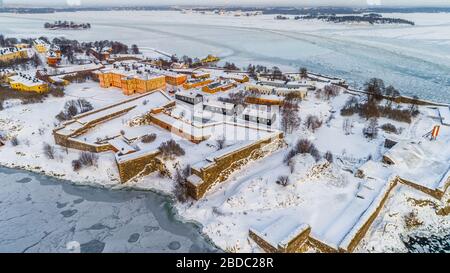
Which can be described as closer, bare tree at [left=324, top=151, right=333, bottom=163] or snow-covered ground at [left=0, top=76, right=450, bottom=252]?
snow-covered ground at [left=0, top=76, right=450, bottom=252]

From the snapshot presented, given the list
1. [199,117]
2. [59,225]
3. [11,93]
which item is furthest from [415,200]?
[11,93]

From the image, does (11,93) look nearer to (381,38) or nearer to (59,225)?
(59,225)

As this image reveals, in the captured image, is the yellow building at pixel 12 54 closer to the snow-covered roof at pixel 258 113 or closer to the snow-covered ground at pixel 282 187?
the snow-covered ground at pixel 282 187

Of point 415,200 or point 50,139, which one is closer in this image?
point 415,200

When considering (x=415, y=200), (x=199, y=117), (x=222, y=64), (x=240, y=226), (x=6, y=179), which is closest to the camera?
(x=240, y=226)

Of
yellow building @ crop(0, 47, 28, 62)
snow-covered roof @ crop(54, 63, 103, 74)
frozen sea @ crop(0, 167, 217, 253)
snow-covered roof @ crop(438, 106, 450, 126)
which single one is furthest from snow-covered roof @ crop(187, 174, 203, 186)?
yellow building @ crop(0, 47, 28, 62)

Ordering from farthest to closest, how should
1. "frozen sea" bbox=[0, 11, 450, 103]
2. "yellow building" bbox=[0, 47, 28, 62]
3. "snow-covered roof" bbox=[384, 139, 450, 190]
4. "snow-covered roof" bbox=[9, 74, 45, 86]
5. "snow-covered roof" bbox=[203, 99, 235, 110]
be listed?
"yellow building" bbox=[0, 47, 28, 62]
"frozen sea" bbox=[0, 11, 450, 103]
"snow-covered roof" bbox=[9, 74, 45, 86]
"snow-covered roof" bbox=[203, 99, 235, 110]
"snow-covered roof" bbox=[384, 139, 450, 190]

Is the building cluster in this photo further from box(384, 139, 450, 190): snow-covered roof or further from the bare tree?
box(384, 139, 450, 190): snow-covered roof
